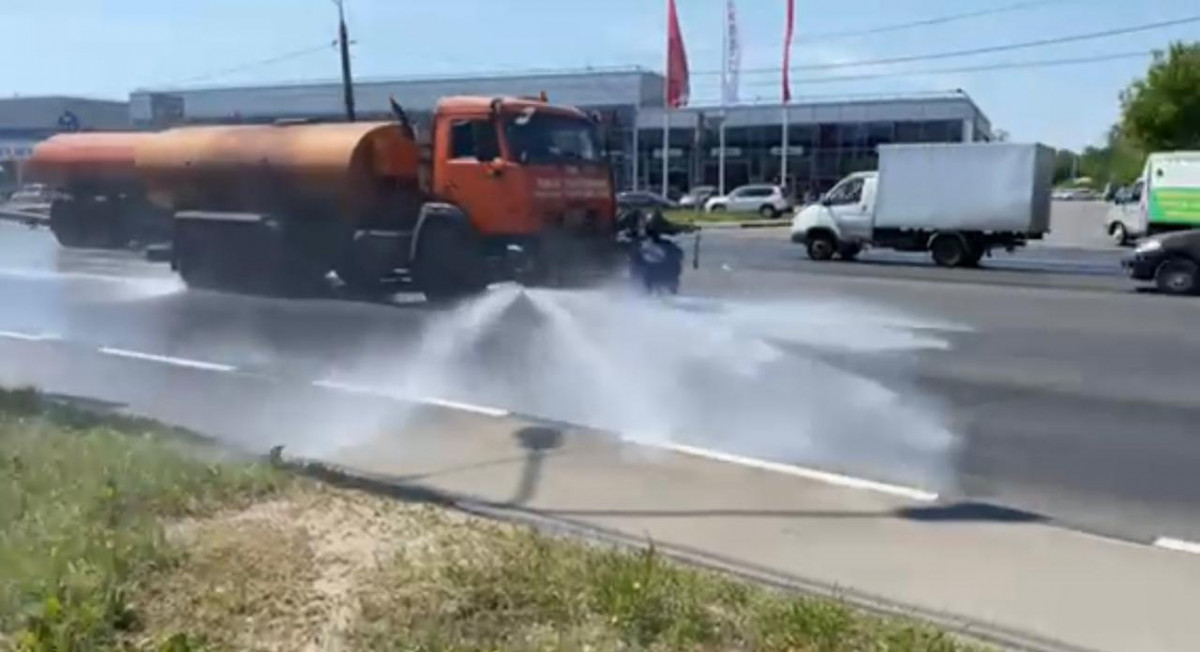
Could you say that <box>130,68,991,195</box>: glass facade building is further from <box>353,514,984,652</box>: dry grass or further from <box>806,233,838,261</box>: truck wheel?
<box>353,514,984,652</box>: dry grass

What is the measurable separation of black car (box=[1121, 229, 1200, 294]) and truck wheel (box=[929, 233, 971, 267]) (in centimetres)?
649

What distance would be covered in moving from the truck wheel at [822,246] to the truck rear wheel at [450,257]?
15.0 meters

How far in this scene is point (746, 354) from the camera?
11836 mm

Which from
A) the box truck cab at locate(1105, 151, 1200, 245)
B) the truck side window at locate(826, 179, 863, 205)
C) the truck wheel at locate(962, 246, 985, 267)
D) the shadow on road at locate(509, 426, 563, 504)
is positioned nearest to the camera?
the shadow on road at locate(509, 426, 563, 504)

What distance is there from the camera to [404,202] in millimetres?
17203

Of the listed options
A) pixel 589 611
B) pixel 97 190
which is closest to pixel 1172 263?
pixel 97 190

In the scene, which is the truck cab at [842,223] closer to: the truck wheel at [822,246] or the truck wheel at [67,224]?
the truck wheel at [822,246]

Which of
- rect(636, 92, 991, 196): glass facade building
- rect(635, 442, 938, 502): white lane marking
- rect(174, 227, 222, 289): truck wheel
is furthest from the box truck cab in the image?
rect(636, 92, 991, 196): glass facade building

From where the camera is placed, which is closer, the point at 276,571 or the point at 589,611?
the point at 589,611

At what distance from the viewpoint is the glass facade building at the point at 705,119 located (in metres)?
66.7

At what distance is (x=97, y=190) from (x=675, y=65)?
30.4m

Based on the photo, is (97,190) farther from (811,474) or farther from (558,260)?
(811,474)

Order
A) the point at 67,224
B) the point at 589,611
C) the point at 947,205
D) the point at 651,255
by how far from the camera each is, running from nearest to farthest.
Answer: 1. the point at 589,611
2. the point at 651,255
3. the point at 67,224
4. the point at 947,205

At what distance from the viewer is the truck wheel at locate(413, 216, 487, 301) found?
1622cm
